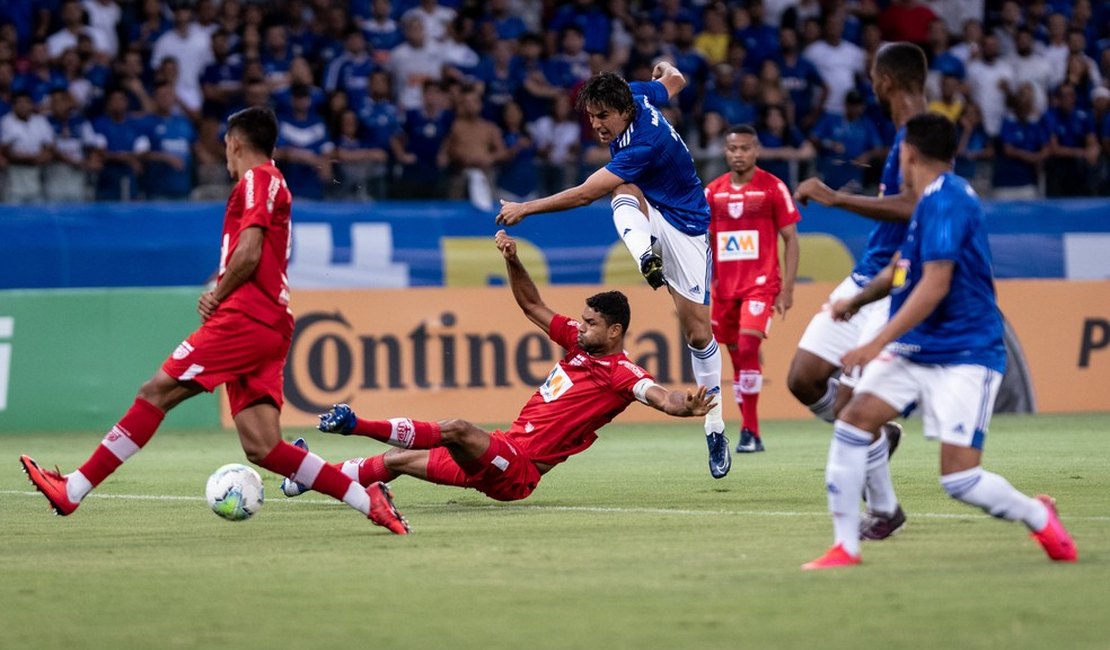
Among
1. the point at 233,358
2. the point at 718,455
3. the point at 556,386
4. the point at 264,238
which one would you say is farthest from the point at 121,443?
the point at 718,455

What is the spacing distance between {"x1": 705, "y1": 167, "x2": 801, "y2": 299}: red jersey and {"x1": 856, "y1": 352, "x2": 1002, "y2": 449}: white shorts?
22.4 feet

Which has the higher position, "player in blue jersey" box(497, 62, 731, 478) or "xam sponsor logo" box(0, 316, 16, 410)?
"player in blue jersey" box(497, 62, 731, 478)

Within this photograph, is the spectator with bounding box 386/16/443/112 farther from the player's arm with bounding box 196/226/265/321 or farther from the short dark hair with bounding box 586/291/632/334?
the player's arm with bounding box 196/226/265/321

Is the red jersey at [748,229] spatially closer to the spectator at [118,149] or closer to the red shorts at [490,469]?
the red shorts at [490,469]

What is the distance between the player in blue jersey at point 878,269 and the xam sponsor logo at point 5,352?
938 centimetres

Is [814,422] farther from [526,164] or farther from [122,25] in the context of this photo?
[122,25]

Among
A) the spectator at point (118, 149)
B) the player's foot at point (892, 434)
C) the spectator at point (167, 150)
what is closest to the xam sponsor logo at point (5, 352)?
the spectator at point (118, 149)

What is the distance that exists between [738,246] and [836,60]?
773 cm

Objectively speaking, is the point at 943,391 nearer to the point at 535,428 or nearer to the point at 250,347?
the point at 535,428

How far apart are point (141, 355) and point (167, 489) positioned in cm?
557

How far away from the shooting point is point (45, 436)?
15.9 meters

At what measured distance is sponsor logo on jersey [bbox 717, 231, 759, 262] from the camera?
554 inches

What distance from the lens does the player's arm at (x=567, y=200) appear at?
33.1ft

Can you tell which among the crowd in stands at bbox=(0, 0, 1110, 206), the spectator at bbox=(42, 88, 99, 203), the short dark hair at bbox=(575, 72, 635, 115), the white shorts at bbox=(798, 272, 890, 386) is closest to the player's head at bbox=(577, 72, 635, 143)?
the short dark hair at bbox=(575, 72, 635, 115)
